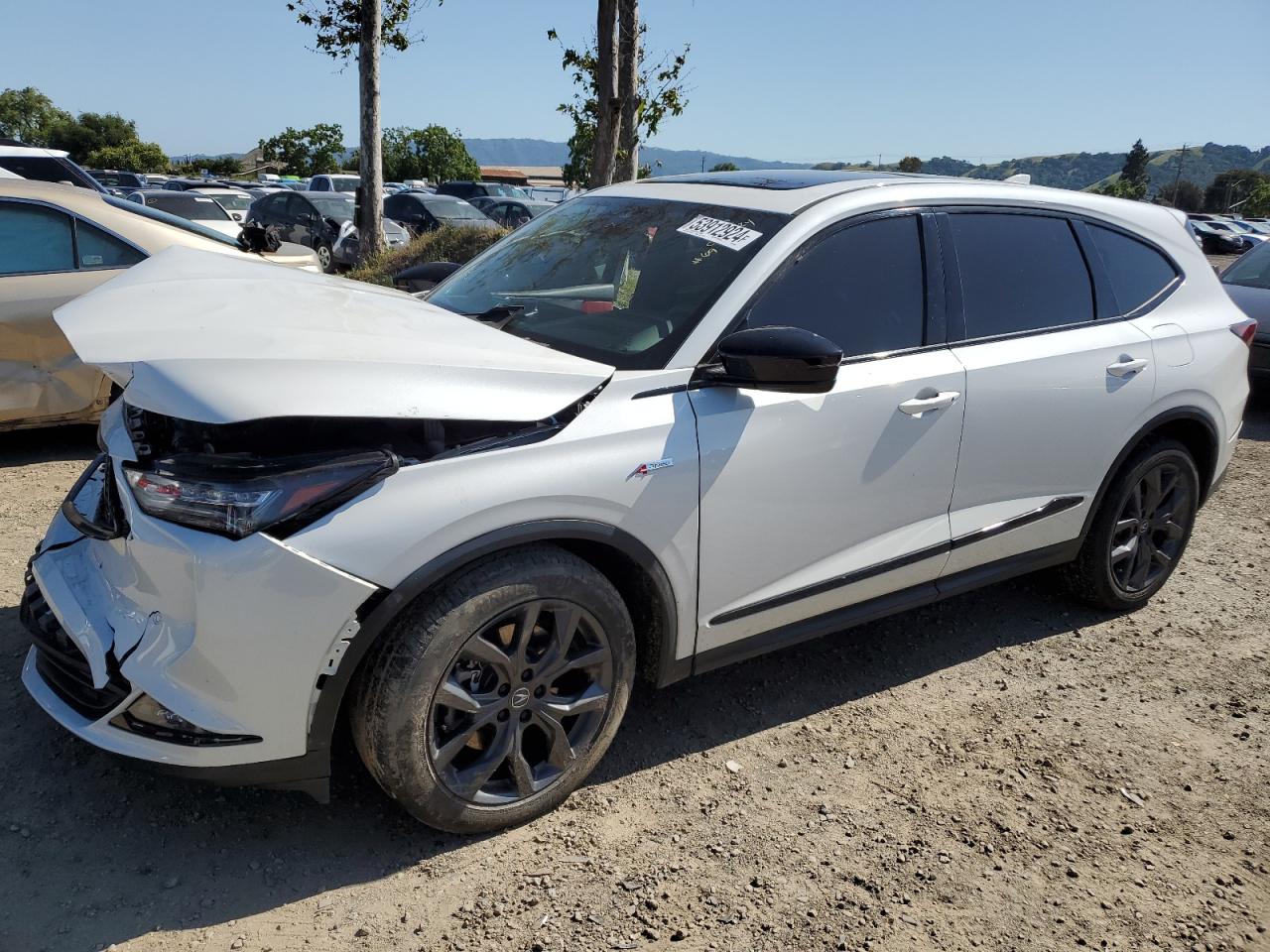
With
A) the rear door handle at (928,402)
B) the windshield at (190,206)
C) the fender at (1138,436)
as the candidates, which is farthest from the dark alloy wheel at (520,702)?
the windshield at (190,206)

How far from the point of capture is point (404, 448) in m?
2.51

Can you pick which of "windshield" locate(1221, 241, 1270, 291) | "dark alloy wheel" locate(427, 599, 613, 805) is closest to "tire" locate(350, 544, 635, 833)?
"dark alloy wheel" locate(427, 599, 613, 805)

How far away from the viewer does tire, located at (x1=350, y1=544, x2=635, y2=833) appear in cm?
244

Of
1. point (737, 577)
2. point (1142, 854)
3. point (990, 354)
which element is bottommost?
point (1142, 854)

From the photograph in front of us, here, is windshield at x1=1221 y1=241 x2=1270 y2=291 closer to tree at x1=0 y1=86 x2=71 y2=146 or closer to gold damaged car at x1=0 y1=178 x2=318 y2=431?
gold damaged car at x1=0 y1=178 x2=318 y2=431

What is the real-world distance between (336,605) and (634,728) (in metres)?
1.37

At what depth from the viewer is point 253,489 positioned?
2.26m

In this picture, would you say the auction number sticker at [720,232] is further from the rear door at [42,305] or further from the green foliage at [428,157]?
the green foliage at [428,157]

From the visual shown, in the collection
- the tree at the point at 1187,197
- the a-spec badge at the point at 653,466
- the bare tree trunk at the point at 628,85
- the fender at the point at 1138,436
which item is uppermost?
the tree at the point at 1187,197

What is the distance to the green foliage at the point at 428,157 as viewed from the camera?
5819cm

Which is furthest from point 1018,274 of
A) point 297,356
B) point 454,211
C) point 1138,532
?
point 454,211

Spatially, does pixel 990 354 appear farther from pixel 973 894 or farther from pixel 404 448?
pixel 404 448

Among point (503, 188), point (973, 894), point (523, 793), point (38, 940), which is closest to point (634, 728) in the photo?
point (523, 793)

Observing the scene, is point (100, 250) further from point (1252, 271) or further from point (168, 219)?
point (1252, 271)
